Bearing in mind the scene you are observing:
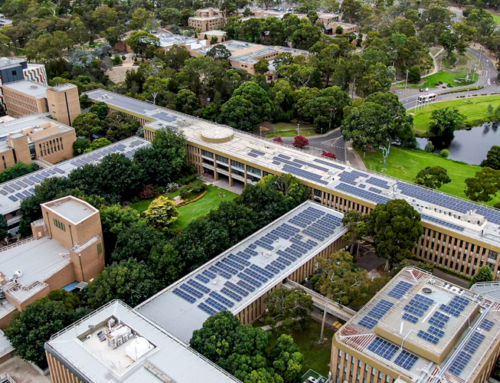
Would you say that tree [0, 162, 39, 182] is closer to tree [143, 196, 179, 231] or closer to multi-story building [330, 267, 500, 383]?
tree [143, 196, 179, 231]

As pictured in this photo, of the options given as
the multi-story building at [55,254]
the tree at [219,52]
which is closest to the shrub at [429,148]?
the tree at [219,52]

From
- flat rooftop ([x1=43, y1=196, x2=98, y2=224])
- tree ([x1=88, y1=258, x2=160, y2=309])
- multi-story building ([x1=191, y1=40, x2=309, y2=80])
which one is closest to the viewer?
tree ([x1=88, y1=258, x2=160, y2=309])

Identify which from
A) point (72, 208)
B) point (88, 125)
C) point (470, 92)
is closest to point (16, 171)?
point (88, 125)

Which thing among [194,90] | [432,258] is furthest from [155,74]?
[432,258]

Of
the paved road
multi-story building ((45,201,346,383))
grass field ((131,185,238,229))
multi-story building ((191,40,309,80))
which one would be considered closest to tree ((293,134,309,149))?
grass field ((131,185,238,229))

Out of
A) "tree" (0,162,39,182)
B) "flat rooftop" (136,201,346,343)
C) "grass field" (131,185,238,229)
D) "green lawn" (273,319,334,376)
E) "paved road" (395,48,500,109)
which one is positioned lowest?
"green lawn" (273,319,334,376)

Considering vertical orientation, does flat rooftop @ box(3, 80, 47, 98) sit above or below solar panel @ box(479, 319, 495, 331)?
above
